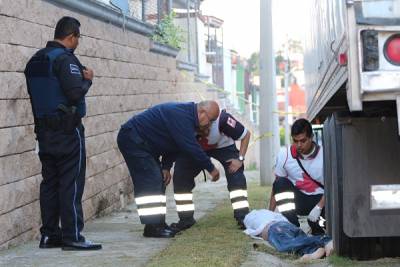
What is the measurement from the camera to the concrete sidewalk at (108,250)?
239 inches

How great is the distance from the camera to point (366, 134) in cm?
530

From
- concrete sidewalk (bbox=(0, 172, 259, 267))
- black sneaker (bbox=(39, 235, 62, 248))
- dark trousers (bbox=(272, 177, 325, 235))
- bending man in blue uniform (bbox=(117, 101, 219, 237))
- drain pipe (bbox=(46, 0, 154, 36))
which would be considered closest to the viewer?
concrete sidewalk (bbox=(0, 172, 259, 267))

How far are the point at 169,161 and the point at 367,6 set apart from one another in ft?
13.5

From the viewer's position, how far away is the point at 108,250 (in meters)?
6.66

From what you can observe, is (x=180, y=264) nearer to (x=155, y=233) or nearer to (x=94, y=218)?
(x=155, y=233)

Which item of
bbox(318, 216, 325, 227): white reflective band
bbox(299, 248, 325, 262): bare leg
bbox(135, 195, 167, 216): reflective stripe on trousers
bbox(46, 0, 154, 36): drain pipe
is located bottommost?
bbox(299, 248, 325, 262): bare leg

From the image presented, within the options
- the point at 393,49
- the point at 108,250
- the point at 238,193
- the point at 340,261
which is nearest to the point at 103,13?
the point at 238,193

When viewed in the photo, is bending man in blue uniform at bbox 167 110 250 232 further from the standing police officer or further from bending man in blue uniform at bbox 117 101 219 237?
the standing police officer

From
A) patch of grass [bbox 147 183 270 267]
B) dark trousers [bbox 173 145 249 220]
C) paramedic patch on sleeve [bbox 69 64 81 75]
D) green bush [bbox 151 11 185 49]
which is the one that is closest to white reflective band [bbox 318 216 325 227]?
patch of grass [bbox 147 183 270 267]

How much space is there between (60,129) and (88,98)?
8.07ft

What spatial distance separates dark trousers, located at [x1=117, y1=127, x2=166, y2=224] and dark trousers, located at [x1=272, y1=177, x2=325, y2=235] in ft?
3.78

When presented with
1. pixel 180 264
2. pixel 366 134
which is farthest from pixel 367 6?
pixel 180 264

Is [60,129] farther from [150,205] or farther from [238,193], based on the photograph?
[238,193]

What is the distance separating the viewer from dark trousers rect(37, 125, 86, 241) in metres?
6.38
